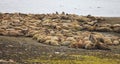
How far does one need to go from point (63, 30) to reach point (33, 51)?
28.2 ft

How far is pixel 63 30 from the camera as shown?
33.1 meters

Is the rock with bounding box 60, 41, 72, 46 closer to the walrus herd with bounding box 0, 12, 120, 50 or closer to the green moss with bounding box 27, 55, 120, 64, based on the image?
the walrus herd with bounding box 0, 12, 120, 50

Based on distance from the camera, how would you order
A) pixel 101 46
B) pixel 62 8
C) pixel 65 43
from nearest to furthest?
1. pixel 101 46
2. pixel 65 43
3. pixel 62 8

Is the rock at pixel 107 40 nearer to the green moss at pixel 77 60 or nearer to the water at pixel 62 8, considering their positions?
the green moss at pixel 77 60

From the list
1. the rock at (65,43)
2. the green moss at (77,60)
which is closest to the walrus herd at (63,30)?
the rock at (65,43)

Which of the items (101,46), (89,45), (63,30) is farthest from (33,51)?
(63,30)

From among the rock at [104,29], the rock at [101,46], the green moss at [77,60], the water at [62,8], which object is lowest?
the water at [62,8]

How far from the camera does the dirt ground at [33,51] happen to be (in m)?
22.7

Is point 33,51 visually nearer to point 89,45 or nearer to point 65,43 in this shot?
point 65,43

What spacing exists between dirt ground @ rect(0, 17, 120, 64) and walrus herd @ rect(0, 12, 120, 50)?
0.94 meters

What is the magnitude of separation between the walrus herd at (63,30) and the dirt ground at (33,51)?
94cm

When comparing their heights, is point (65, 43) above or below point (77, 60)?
below

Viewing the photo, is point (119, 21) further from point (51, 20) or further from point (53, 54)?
point (53, 54)

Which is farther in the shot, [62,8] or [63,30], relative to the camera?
[62,8]
